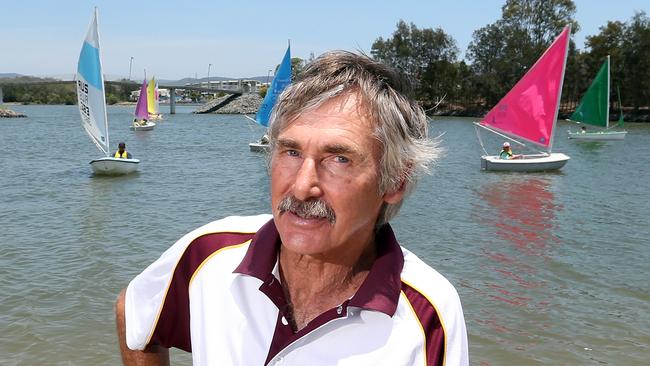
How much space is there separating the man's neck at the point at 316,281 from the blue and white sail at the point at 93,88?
19.2 metres

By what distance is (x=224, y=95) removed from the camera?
13000 cm

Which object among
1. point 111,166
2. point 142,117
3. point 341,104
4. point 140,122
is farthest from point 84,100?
point 142,117

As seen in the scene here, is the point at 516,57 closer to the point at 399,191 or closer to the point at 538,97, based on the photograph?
the point at 538,97

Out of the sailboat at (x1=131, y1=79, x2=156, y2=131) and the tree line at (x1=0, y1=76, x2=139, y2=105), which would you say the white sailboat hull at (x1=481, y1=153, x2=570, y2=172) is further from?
the tree line at (x1=0, y1=76, x2=139, y2=105)

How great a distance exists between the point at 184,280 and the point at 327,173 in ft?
1.94

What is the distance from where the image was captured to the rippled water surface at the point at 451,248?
6188 mm

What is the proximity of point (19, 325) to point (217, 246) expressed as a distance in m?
5.52

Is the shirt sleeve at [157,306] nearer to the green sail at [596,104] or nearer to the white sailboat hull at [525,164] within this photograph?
the white sailboat hull at [525,164]

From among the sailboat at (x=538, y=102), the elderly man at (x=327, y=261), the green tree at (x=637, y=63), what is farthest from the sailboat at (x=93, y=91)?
the green tree at (x=637, y=63)

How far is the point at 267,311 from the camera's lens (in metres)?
1.77

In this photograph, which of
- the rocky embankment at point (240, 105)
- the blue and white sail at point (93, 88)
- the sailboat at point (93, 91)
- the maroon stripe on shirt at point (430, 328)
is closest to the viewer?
the maroon stripe on shirt at point (430, 328)

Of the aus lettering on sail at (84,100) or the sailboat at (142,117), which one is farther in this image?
the sailboat at (142,117)

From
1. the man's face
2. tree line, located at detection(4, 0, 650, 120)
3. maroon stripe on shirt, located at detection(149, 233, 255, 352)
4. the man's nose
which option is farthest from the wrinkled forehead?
tree line, located at detection(4, 0, 650, 120)

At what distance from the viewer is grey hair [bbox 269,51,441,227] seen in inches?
67.6
